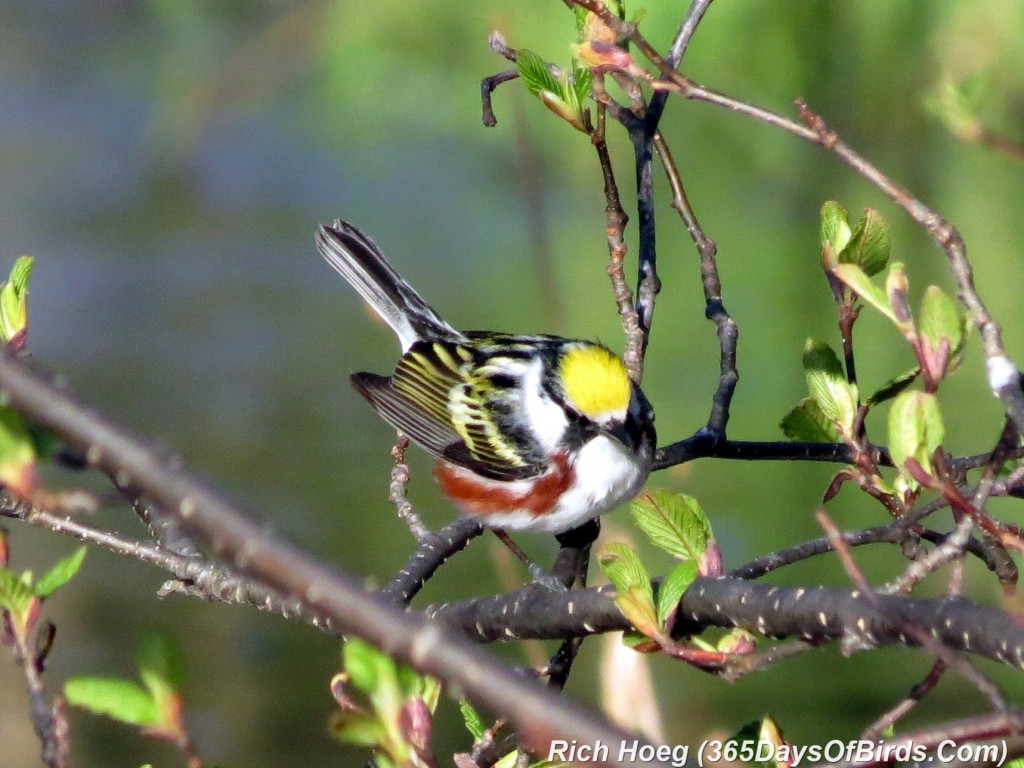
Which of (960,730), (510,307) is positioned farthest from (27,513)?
(510,307)

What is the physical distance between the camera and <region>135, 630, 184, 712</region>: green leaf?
3.51ft

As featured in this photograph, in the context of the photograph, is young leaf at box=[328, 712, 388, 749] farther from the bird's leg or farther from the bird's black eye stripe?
the bird's black eye stripe

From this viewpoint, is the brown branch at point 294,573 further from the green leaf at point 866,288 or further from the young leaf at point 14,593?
the green leaf at point 866,288

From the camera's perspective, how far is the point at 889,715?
1.31 m

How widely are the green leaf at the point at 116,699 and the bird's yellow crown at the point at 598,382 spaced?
1.76 m

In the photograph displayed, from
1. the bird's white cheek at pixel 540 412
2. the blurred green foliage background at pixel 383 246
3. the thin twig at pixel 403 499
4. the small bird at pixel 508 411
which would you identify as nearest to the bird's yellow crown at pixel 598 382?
the small bird at pixel 508 411

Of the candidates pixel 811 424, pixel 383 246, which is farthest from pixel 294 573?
pixel 383 246

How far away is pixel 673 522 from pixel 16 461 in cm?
85

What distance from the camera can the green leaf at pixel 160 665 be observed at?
3.51ft

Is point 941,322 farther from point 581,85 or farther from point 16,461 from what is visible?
point 16,461

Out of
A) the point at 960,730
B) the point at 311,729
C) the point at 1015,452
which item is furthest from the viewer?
the point at 311,729

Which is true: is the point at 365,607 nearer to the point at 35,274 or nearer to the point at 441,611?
the point at 441,611

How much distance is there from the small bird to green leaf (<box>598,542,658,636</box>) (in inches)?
46.0

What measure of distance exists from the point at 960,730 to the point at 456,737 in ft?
11.7
